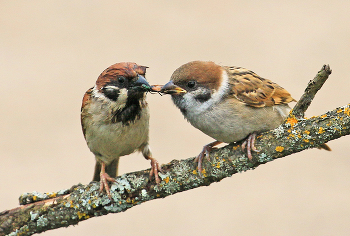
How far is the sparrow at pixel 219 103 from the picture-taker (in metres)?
2.53

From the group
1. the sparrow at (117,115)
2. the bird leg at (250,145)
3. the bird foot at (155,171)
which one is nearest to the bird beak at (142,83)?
the sparrow at (117,115)

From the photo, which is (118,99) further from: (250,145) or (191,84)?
(250,145)

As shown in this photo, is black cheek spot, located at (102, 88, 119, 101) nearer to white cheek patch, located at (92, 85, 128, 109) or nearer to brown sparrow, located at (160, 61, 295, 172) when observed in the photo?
white cheek patch, located at (92, 85, 128, 109)

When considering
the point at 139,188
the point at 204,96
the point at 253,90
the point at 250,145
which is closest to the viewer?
the point at 250,145

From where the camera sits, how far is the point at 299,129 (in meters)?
2.17

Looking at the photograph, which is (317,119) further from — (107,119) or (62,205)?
(62,205)

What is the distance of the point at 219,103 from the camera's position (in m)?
2.59

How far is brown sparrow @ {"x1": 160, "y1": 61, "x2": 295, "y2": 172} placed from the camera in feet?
8.30

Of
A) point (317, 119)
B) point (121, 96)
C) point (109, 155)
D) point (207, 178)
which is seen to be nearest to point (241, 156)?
point (207, 178)

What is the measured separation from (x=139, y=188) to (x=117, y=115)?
0.58 metres

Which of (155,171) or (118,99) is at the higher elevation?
(118,99)

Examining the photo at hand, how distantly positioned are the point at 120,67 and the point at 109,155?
74 cm

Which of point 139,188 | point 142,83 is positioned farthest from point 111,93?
point 139,188

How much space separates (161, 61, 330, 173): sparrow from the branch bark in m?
0.12
